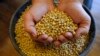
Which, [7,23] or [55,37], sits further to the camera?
[7,23]

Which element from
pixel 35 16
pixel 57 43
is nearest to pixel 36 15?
pixel 35 16

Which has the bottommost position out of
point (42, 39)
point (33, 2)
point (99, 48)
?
point (99, 48)

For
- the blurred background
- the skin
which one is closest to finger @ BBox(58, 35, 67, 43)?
the skin

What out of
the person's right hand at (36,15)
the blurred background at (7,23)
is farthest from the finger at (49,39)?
the blurred background at (7,23)

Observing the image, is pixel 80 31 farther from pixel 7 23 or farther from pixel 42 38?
pixel 7 23

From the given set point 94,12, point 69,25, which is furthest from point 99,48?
point 69,25

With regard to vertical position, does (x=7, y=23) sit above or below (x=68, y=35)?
above

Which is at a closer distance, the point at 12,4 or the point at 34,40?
the point at 34,40

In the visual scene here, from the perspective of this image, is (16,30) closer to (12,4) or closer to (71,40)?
(71,40)
